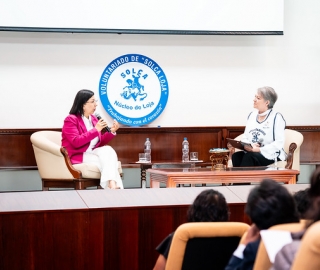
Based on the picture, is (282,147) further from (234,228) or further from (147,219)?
(234,228)

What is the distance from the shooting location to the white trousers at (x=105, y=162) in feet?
22.4

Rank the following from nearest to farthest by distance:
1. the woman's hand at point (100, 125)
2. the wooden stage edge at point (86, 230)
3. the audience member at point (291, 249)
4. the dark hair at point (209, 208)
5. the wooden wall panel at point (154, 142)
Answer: the audience member at point (291, 249), the dark hair at point (209, 208), the wooden stage edge at point (86, 230), the woman's hand at point (100, 125), the wooden wall panel at point (154, 142)

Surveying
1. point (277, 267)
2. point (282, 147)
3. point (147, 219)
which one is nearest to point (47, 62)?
point (282, 147)

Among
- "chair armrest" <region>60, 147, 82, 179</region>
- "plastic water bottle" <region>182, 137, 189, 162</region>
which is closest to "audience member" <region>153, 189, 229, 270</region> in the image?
"chair armrest" <region>60, 147, 82, 179</region>

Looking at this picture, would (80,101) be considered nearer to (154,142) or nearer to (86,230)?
(154,142)

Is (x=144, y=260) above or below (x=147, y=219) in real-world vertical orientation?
below

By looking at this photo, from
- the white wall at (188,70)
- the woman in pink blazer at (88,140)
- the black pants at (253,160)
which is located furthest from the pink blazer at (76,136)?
the black pants at (253,160)

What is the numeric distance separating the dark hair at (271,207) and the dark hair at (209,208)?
19.4 inches

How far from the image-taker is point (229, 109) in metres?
8.85

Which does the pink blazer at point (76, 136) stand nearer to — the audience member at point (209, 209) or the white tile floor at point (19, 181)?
the white tile floor at point (19, 181)

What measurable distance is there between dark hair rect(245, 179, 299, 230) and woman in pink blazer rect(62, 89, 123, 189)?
4464mm

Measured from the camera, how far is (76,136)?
6957 millimetres

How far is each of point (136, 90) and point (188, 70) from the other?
2.35ft

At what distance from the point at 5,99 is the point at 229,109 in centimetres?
285
